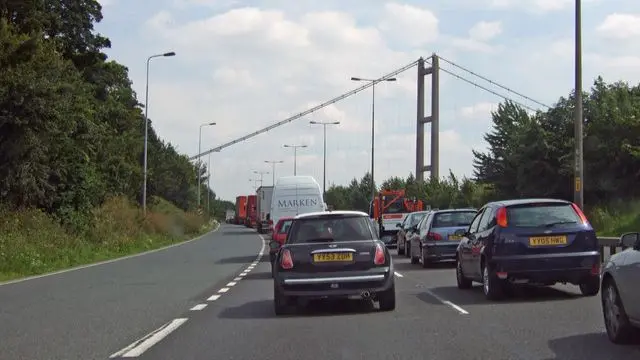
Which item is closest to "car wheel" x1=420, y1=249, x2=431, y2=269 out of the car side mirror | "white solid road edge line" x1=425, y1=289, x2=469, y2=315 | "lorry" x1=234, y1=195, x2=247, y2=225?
"white solid road edge line" x1=425, y1=289, x2=469, y2=315

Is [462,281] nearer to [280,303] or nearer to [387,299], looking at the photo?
[387,299]

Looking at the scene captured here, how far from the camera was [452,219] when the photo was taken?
71.5ft

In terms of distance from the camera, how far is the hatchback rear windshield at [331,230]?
39.9 ft

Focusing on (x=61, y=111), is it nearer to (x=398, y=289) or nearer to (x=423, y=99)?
(x=398, y=289)

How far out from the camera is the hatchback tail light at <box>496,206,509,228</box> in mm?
13055

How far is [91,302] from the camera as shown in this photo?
1388 centimetres

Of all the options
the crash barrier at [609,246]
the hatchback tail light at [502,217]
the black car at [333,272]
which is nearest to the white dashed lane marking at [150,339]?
the black car at [333,272]

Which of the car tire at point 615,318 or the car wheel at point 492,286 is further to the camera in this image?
the car wheel at point 492,286

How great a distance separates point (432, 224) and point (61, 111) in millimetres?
15225

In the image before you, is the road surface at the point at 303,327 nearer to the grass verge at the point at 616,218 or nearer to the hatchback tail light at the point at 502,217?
the hatchback tail light at the point at 502,217

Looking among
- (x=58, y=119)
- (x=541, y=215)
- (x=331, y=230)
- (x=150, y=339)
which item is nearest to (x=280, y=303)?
(x=331, y=230)

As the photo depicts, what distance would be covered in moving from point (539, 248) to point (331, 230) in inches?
131

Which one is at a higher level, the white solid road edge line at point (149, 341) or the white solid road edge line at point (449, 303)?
the white solid road edge line at point (449, 303)

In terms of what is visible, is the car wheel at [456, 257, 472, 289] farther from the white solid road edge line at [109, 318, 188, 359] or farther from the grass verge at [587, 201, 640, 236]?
the grass verge at [587, 201, 640, 236]
